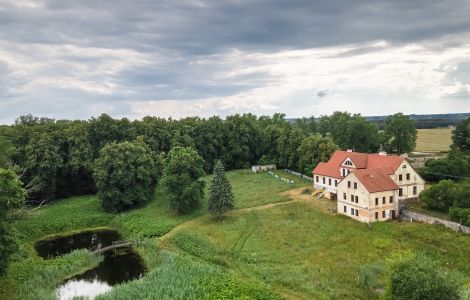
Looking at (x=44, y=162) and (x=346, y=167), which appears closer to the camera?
(x=346, y=167)

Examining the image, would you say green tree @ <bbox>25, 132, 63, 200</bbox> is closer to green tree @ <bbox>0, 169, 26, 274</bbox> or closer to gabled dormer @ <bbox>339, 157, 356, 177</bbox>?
green tree @ <bbox>0, 169, 26, 274</bbox>

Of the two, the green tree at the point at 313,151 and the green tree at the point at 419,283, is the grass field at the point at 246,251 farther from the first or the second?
the green tree at the point at 313,151

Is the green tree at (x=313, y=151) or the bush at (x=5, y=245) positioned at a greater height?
the green tree at (x=313, y=151)

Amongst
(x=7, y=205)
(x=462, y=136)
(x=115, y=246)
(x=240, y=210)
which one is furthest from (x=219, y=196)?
(x=462, y=136)

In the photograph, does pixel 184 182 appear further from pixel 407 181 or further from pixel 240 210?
pixel 407 181

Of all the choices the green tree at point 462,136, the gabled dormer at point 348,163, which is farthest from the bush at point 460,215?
the green tree at point 462,136

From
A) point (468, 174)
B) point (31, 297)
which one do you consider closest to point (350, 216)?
point (468, 174)
